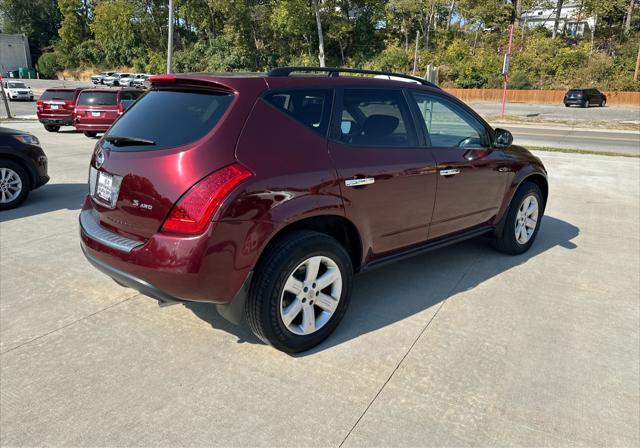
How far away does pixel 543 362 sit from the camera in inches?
119

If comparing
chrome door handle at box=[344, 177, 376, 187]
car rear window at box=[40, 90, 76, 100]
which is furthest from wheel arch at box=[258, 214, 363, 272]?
car rear window at box=[40, 90, 76, 100]

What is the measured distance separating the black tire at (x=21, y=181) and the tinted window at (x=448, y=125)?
5.56 meters

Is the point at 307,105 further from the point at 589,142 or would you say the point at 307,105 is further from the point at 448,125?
the point at 589,142

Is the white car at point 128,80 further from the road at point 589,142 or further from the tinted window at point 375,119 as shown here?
the tinted window at point 375,119

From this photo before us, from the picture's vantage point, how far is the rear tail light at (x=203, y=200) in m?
2.53

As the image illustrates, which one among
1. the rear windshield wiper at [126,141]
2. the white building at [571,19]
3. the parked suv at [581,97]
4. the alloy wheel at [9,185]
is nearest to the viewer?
the rear windshield wiper at [126,141]

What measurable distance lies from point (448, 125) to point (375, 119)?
928 millimetres

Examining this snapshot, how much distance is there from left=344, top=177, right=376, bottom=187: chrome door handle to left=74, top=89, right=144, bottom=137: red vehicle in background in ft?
44.3

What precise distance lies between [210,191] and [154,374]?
1.16 metres

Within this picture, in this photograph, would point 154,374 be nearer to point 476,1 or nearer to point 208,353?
point 208,353

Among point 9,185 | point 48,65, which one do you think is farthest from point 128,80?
point 9,185

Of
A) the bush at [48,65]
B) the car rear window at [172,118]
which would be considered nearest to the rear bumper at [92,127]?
the car rear window at [172,118]

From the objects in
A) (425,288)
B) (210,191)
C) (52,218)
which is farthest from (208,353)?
(52,218)

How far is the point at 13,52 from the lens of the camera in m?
75.4
